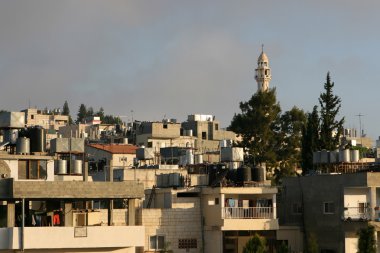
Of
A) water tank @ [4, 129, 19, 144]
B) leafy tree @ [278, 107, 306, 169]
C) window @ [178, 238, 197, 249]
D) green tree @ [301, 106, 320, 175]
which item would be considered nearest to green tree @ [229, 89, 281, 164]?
leafy tree @ [278, 107, 306, 169]

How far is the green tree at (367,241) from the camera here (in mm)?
43219

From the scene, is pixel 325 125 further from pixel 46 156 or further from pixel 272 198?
pixel 46 156

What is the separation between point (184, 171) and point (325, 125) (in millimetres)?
10800

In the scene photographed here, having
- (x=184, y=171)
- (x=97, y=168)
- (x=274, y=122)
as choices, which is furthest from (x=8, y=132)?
(x=274, y=122)

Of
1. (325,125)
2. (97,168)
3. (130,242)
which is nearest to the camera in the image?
(130,242)

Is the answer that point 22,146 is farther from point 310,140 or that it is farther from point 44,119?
point 44,119

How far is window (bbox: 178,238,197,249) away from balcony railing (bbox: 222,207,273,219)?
87.2 inches

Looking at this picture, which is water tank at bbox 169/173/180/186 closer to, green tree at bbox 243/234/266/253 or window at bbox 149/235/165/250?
window at bbox 149/235/165/250

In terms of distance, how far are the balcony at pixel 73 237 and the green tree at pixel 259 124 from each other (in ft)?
107

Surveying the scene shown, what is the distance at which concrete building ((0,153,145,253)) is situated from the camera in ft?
124

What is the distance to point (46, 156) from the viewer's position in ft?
136

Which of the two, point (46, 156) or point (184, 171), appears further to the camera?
point (184, 171)

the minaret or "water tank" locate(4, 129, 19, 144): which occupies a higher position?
the minaret

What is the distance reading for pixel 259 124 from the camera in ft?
239
